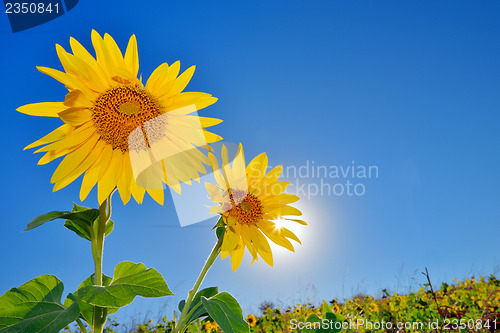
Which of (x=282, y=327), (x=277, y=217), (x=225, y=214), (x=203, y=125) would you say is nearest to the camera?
(x=203, y=125)

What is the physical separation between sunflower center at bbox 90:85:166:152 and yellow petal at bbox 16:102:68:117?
0.13m

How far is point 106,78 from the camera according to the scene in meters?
1.62

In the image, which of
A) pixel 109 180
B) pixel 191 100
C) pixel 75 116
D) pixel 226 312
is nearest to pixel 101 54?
pixel 75 116

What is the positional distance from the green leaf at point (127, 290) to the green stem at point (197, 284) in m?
0.23

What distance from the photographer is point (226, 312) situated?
156cm

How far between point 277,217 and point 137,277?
791mm

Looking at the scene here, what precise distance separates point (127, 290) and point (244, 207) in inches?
28.2

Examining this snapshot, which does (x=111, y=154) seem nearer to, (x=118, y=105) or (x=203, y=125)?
(x=118, y=105)

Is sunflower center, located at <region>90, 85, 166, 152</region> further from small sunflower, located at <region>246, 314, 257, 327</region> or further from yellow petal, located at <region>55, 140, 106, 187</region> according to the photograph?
small sunflower, located at <region>246, 314, 257, 327</region>

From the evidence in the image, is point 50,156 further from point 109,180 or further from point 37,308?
point 37,308

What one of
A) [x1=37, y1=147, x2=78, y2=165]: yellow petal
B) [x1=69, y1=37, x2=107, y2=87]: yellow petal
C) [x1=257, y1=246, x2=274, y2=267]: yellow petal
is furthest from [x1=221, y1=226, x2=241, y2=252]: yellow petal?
[x1=69, y1=37, x2=107, y2=87]: yellow petal

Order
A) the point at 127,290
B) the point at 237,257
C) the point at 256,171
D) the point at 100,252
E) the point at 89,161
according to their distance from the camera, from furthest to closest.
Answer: the point at 256,171 < the point at 237,257 < the point at 89,161 < the point at 100,252 < the point at 127,290

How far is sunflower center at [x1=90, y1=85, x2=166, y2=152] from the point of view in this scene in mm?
1637

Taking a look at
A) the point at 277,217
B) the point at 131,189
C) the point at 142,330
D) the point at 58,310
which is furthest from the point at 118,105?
the point at 142,330
